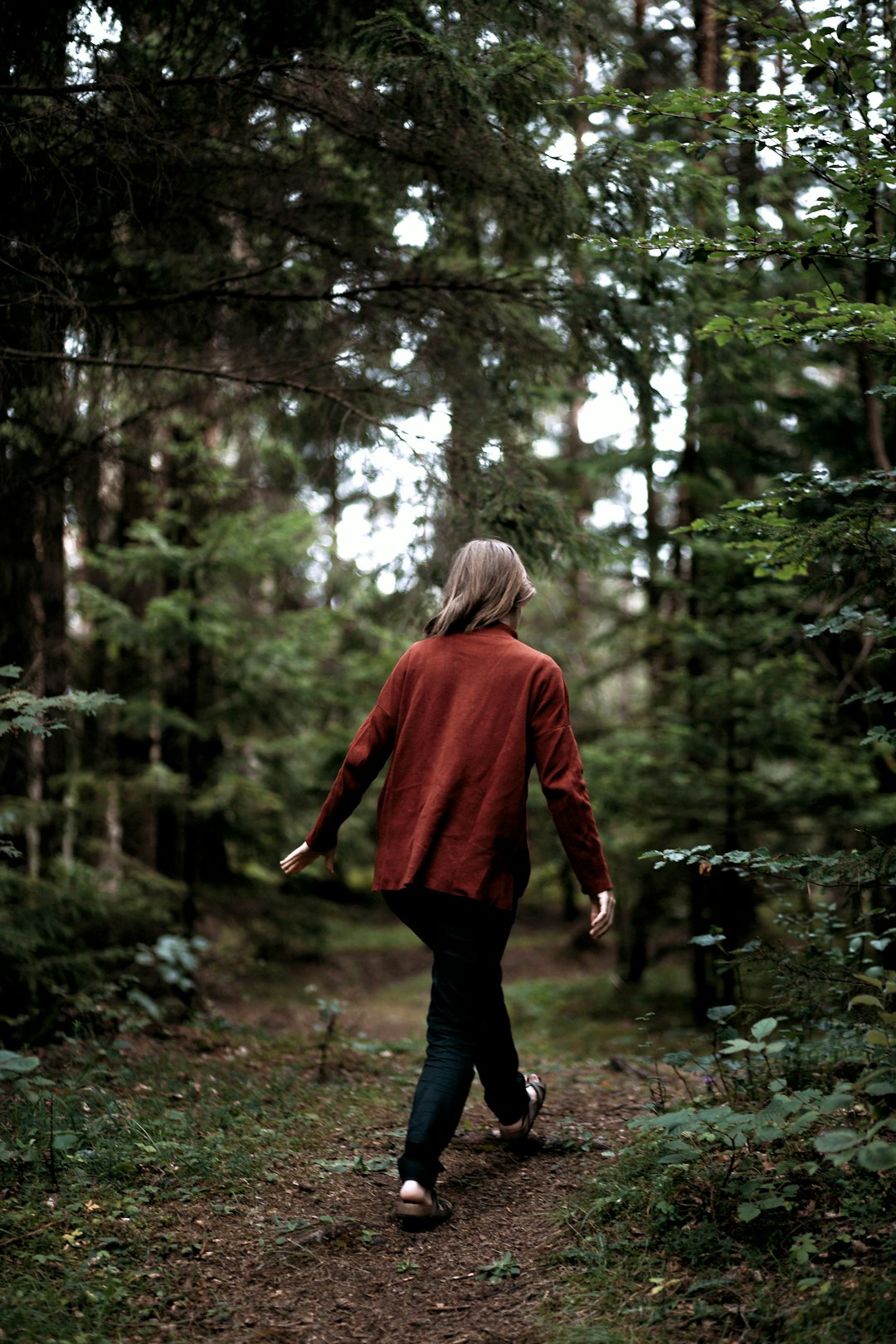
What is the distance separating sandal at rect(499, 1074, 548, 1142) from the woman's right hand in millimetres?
1108

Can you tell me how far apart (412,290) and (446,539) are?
1.67 m

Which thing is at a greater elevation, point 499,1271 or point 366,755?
point 366,755

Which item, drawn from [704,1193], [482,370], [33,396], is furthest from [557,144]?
[704,1193]

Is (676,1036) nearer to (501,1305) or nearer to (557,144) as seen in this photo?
(501,1305)

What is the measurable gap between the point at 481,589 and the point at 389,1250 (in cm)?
240

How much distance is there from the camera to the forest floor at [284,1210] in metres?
2.88

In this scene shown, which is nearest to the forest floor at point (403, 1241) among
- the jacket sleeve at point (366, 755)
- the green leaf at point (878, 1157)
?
the green leaf at point (878, 1157)

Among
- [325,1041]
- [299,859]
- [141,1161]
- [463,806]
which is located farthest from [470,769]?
[325,1041]

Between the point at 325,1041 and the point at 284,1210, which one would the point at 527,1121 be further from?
the point at 325,1041

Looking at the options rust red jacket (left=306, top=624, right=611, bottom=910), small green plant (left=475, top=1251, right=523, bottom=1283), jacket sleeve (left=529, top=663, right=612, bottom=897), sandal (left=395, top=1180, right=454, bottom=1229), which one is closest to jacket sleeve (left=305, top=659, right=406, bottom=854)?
rust red jacket (left=306, top=624, right=611, bottom=910)

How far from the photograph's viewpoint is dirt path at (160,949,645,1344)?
2867mm

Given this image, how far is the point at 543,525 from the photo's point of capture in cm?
543

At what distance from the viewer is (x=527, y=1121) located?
4070 millimetres

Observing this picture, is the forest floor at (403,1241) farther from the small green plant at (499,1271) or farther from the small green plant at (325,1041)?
the small green plant at (325,1041)
